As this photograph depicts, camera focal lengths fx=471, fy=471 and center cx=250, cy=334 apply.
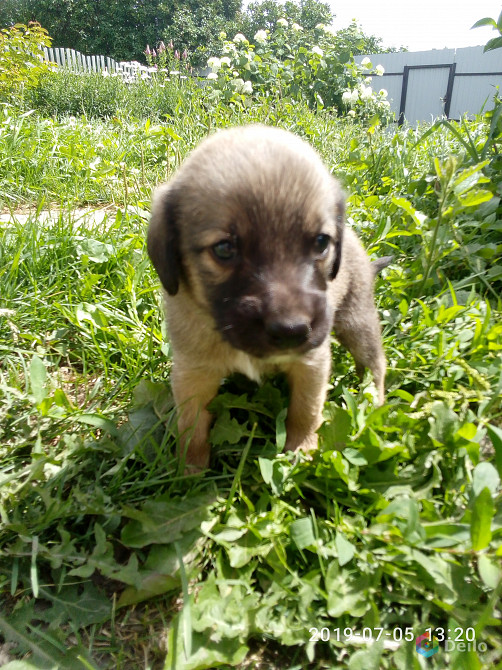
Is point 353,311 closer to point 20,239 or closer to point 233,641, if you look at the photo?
point 233,641

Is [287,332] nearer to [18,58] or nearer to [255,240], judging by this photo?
[255,240]

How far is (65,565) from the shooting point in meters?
1.38

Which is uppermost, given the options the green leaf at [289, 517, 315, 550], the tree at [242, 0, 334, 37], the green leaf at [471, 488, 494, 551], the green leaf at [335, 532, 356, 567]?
the tree at [242, 0, 334, 37]

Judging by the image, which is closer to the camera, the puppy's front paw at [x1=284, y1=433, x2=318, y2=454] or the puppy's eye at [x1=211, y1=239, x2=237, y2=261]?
the puppy's eye at [x1=211, y1=239, x2=237, y2=261]

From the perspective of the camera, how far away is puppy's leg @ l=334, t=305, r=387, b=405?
205 centimetres

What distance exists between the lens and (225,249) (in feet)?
4.93

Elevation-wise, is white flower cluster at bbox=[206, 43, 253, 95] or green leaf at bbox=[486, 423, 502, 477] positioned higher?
white flower cluster at bbox=[206, 43, 253, 95]

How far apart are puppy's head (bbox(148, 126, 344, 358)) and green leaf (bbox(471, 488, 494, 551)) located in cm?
60

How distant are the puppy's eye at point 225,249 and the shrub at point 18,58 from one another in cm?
663

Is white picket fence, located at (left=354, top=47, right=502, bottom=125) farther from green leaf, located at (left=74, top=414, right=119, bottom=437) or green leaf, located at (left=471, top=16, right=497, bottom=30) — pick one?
green leaf, located at (left=74, top=414, right=119, bottom=437)

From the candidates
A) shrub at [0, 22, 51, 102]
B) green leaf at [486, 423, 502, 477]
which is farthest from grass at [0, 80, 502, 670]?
shrub at [0, 22, 51, 102]

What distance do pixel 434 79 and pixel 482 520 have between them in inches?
820

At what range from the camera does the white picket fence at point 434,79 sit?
55.4ft

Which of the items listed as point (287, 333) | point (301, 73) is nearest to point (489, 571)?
point (287, 333)
